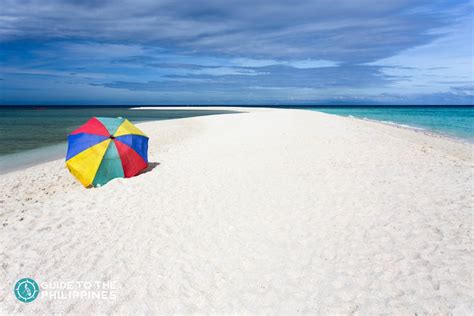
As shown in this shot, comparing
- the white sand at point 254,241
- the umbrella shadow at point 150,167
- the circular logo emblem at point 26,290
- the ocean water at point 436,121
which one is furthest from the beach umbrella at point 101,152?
the ocean water at point 436,121

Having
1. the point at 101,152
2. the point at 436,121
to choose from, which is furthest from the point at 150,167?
the point at 436,121

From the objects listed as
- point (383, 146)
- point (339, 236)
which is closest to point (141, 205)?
point (339, 236)

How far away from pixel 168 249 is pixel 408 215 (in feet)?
17.3

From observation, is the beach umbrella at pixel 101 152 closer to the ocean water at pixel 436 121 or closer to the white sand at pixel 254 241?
the white sand at pixel 254 241

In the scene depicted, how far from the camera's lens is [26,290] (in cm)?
469

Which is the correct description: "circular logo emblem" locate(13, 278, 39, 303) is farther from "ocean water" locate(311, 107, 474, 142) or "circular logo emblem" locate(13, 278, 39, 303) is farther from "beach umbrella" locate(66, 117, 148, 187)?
"ocean water" locate(311, 107, 474, 142)

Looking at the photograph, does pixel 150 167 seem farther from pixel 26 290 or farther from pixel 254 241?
pixel 26 290

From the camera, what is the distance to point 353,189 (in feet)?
29.3

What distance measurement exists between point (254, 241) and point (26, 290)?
3856mm

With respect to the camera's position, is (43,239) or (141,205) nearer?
(43,239)

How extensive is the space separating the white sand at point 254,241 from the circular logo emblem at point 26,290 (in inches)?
3.5

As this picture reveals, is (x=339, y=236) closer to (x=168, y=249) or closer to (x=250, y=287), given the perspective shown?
(x=250, y=287)

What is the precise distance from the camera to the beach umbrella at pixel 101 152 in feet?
31.5

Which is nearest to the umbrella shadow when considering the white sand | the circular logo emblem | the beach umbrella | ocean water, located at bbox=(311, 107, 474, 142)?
the white sand
